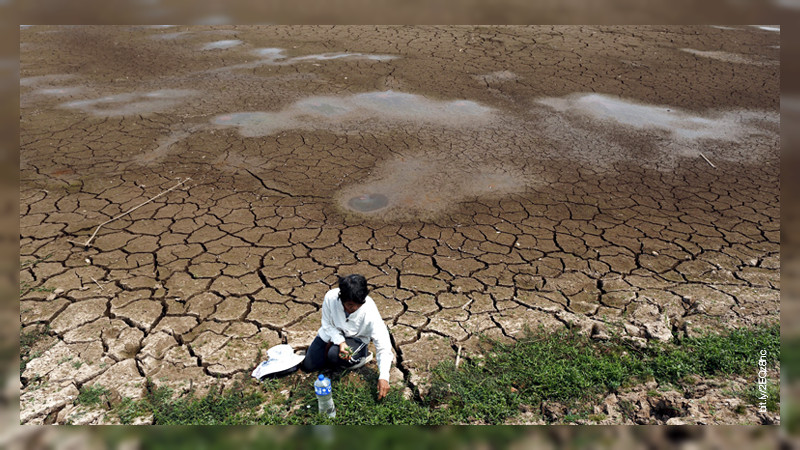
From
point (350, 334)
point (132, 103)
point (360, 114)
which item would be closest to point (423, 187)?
point (360, 114)

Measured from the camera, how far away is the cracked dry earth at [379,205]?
13.2ft

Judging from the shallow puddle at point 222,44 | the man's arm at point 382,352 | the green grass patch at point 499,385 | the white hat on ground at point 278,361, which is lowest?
the green grass patch at point 499,385

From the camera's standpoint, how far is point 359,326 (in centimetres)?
348

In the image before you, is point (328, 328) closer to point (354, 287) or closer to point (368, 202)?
point (354, 287)

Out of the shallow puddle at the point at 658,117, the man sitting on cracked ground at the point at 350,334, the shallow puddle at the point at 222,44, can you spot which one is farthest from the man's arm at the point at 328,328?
the shallow puddle at the point at 222,44

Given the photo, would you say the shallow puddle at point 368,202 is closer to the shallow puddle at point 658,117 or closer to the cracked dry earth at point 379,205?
the cracked dry earth at point 379,205

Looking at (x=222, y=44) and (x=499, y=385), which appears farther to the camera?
(x=222, y=44)

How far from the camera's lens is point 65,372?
11.7ft

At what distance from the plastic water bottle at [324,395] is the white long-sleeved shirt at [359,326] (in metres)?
0.31

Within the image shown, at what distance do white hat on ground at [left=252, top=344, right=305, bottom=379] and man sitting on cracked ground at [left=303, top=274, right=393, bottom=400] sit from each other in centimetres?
9

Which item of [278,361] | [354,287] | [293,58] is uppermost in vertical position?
[293,58]

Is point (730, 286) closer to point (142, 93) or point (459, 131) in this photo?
point (459, 131)

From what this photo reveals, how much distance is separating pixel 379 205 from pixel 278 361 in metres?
2.47

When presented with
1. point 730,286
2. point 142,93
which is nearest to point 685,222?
point 730,286
